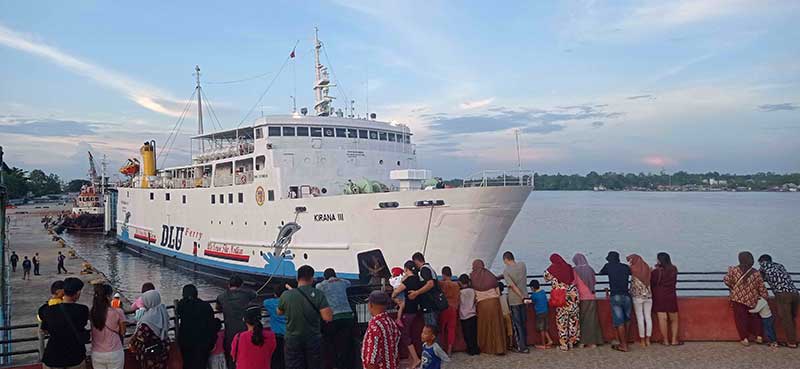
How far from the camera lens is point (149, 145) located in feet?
116

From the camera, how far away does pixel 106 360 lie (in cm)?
489

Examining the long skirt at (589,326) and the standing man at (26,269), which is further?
the standing man at (26,269)

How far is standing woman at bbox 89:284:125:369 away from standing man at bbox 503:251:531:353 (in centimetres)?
451

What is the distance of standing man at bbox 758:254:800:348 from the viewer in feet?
23.0

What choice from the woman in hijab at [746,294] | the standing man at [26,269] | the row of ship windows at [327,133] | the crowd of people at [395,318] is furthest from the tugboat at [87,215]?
the woman in hijab at [746,294]

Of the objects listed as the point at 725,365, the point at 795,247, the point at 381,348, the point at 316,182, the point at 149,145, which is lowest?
the point at 795,247

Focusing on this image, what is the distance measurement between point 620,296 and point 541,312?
104cm

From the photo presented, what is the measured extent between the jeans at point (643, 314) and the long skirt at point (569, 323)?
0.79m

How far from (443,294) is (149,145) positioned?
33744 millimetres

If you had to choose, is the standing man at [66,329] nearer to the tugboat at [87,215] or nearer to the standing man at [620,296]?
the standing man at [620,296]

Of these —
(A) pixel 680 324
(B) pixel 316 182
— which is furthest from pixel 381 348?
(B) pixel 316 182

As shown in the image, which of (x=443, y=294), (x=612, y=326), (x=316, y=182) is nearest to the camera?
(x=443, y=294)

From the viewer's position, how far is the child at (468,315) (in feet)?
23.0

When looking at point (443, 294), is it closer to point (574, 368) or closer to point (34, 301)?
point (574, 368)
